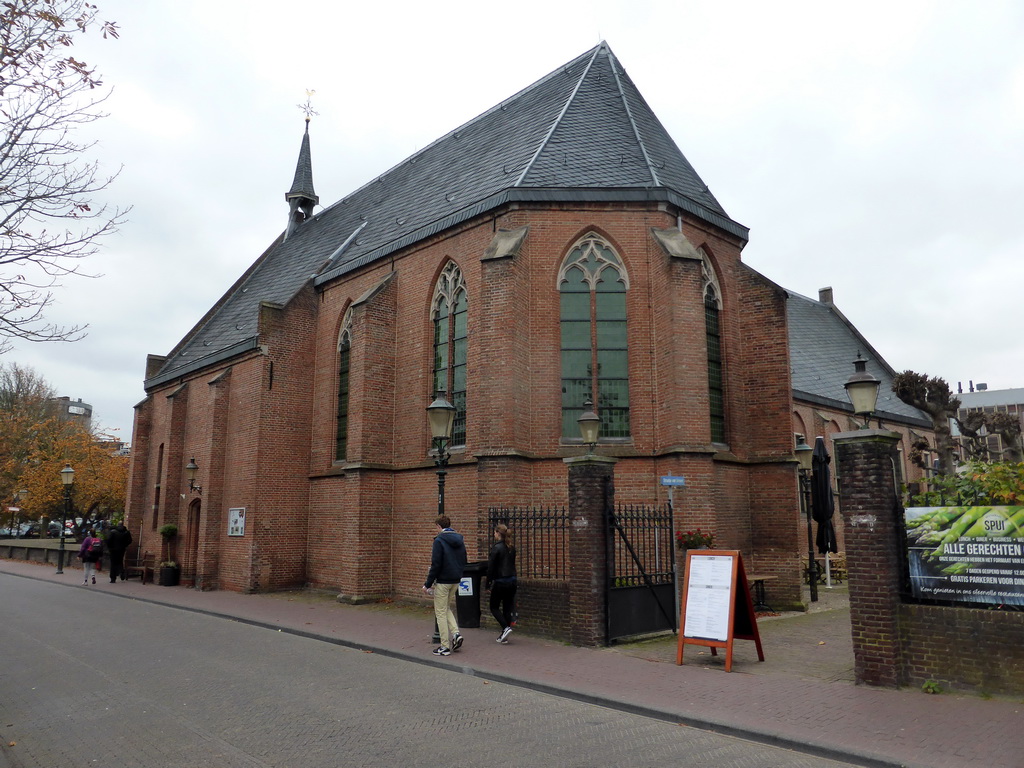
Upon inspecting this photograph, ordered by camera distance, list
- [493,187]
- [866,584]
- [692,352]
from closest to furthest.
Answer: [866,584]
[692,352]
[493,187]

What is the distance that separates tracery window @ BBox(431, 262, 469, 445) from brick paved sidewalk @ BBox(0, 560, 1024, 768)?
4943 millimetres

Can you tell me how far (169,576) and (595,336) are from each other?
629 inches

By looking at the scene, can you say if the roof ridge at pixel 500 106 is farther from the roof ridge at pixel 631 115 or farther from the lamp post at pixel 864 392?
the lamp post at pixel 864 392

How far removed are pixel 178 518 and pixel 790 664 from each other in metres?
20.8

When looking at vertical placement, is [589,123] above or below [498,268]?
above

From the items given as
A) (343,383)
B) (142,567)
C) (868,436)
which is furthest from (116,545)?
(868,436)

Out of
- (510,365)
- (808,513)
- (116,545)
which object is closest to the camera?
(510,365)

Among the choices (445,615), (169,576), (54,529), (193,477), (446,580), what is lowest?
(169,576)

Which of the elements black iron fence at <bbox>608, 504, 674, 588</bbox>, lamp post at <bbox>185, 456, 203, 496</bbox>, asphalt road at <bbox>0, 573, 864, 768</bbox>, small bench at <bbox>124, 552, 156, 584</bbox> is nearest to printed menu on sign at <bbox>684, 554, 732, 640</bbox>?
asphalt road at <bbox>0, 573, 864, 768</bbox>

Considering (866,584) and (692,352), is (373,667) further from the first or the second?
(692,352)

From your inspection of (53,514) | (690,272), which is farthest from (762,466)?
(53,514)

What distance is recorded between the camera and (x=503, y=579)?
11289 millimetres

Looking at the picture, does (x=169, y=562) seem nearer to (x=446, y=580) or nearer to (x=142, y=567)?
(x=142, y=567)

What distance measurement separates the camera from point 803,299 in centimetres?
3597
